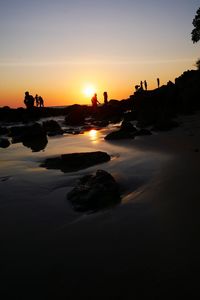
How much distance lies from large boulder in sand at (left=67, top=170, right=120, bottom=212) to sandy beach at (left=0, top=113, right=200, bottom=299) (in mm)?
194

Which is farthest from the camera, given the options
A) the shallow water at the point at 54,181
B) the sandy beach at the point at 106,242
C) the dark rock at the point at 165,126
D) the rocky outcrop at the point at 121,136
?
the dark rock at the point at 165,126

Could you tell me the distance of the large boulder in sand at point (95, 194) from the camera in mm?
5090

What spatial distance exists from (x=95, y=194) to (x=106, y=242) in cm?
148

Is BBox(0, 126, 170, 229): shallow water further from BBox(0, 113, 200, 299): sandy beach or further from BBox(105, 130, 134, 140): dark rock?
BBox(105, 130, 134, 140): dark rock

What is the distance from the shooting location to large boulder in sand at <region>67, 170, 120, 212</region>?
5.09 m

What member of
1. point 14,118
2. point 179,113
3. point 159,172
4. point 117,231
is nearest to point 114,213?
point 117,231

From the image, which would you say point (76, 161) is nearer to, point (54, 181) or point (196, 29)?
point (54, 181)

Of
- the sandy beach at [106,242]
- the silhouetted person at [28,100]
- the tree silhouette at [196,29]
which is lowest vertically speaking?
the sandy beach at [106,242]

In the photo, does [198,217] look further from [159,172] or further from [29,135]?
[29,135]

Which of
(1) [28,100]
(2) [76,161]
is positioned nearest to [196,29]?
(2) [76,161]

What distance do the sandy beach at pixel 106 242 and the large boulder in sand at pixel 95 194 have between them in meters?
0.19

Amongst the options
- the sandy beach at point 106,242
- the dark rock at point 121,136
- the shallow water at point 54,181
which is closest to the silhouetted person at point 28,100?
the dark rock at point 121,136

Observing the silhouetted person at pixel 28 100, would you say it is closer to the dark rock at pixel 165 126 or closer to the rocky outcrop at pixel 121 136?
the dark rock at pixel 165 126

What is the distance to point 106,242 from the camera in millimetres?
3828
